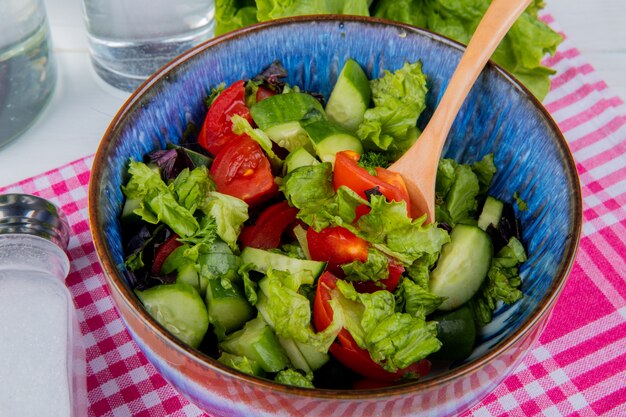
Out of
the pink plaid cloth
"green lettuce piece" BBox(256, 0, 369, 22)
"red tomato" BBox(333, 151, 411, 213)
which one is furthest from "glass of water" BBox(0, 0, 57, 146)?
"red tomato" BBox(333, 151, 411, 213)

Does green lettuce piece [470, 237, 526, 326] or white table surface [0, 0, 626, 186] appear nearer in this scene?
green lettuce piece [470, 237, 526, 326]

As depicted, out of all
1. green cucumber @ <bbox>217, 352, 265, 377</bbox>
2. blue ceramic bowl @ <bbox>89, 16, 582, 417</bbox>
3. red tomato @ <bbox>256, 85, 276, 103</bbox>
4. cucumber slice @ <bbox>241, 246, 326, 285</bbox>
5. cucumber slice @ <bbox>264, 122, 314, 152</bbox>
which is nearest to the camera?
blue ceramic bowl @ <bbox>89, 16, 582, 417</bbox>

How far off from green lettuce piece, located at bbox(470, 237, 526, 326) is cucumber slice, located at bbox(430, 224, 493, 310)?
2cm

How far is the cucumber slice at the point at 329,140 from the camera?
5.12 feet

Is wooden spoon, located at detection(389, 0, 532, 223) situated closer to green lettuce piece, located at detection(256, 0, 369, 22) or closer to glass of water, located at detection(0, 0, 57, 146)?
green lettuce piece, located at detection(256, 0, 369, 22)

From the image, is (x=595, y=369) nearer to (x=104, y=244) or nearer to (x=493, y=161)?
(x=493, y=161)

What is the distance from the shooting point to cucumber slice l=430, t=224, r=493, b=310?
147 cm

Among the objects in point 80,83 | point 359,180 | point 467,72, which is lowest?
point 80,83

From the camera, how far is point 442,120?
159 centimetres

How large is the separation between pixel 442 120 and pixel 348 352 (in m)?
0.55

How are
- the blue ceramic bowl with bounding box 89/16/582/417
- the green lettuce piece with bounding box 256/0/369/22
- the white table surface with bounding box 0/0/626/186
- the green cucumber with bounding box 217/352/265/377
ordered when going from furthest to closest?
the white table surface with bounding box 0/0/626/186
the green lettuce piece with bounding box 256/0/369/22
the green cucumber with bounding box 217/352/265/377
the blue ceramic bowl with bounding box 89/16/582/417

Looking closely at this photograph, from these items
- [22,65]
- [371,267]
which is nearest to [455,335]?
[371,267]

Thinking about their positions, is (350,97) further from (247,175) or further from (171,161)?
(171,161)

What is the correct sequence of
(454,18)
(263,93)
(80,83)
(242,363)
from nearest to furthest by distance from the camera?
(242,363)
(263,93)
(454,18)
(80,83)
